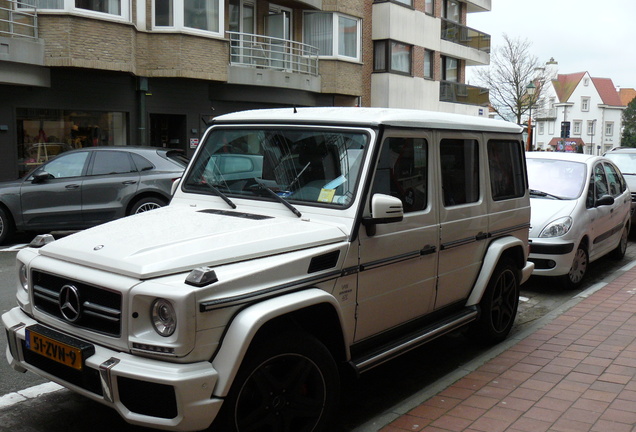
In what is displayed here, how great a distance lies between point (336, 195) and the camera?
4.21 m

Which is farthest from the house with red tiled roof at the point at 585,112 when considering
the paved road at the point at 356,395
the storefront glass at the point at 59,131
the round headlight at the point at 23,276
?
the round headlight at the point at 23,276

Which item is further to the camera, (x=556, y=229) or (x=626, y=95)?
(x=626, y=95)

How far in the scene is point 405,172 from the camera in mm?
4586

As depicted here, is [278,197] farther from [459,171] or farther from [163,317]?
[459,171]

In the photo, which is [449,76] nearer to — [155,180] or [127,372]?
[155,180]

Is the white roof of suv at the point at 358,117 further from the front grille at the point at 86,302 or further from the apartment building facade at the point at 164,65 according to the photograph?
the apartment building facade at the point at 164,65

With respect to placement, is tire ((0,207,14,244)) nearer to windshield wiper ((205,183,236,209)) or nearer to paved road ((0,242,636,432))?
paved road ((0,242,636,432))

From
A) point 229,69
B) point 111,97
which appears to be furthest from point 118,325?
point 229,69

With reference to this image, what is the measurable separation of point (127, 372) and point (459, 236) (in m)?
2.88

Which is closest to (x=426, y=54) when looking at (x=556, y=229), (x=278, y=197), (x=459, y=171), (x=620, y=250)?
(x=620, y=250)

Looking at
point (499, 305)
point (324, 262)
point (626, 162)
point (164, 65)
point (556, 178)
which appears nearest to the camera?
point (324, 262)

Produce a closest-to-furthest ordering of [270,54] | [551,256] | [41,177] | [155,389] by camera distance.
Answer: [155,389], [551,256], [41,177], [270,54]

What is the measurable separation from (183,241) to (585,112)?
4097 inches

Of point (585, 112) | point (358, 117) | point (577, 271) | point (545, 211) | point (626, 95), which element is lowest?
point (577, 271)
